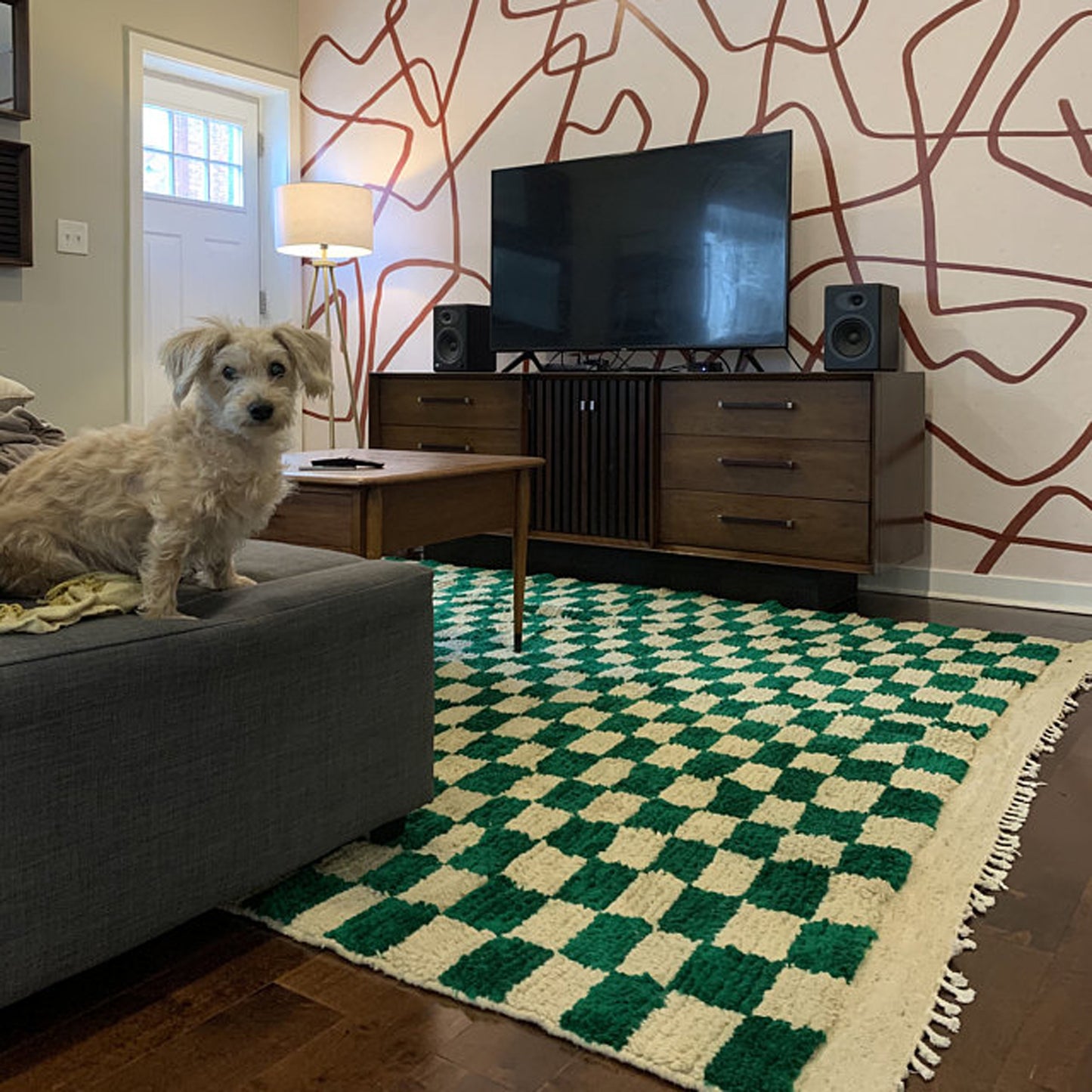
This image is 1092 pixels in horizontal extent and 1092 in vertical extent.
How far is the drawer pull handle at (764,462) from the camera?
3643mm

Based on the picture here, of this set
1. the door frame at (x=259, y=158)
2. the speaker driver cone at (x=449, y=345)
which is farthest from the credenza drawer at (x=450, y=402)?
the door frame at (x=259, y=158)

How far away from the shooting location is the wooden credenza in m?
3.54

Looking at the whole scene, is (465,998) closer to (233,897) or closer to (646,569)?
(233,897)

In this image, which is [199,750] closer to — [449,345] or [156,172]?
[449,345]

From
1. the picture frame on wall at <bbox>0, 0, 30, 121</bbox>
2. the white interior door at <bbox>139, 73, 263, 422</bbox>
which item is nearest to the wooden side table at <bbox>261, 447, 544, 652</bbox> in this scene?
the picture frame on wall at <bbox>0, 0, 30, 121</bbox>

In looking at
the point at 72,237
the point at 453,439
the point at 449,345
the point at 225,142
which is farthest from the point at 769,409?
the point at 225,142

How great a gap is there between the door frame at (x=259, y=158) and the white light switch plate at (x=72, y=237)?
210 mm

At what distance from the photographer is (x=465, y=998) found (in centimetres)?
137

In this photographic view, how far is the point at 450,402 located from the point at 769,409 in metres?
1.33

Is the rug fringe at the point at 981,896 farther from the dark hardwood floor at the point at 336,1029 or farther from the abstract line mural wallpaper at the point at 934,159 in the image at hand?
the abstract line mural wallpaper at the point at 934,159

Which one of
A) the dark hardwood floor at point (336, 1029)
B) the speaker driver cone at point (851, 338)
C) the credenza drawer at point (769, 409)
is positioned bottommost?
the dark hardwood floor at point (336, 1029)

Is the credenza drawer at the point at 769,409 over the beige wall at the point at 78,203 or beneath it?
beneath

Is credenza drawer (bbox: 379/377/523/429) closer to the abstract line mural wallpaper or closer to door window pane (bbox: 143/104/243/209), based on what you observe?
the abstract line mural wallpaper

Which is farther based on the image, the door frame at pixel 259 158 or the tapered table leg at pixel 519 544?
the door frame at pixel 259 158
